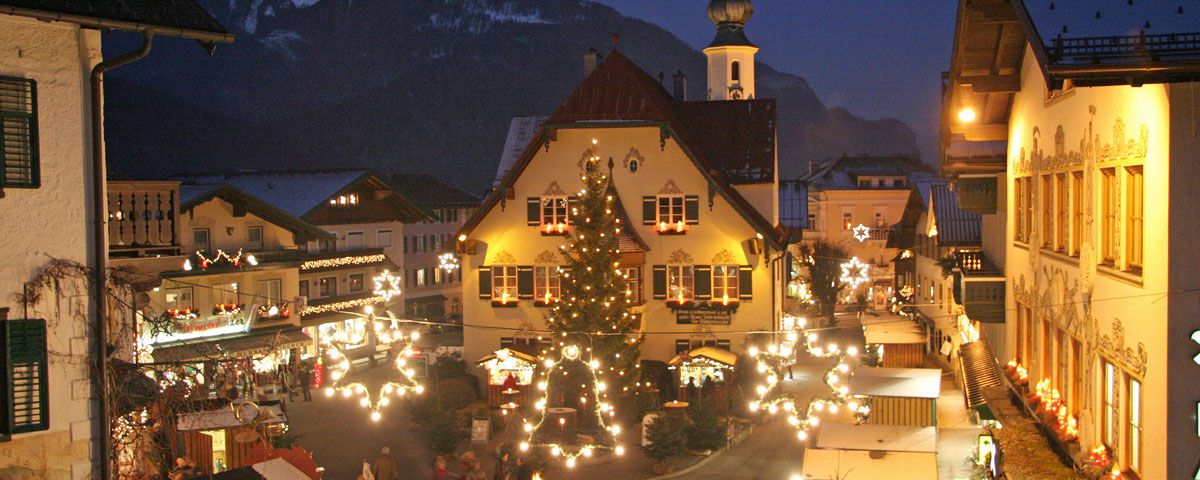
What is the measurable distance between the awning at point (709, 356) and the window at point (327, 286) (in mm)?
17295

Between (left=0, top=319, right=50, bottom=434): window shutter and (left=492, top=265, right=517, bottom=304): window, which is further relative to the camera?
(left=492, top=265, right=517, bottom=304): window

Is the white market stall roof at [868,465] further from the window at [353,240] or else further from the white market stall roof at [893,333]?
the window at [353,240]

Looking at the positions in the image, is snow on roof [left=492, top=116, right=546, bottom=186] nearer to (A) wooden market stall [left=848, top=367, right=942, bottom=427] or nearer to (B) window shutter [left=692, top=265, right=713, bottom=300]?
(B) window shutter [left=692, top=265, right=713, bottom=300]

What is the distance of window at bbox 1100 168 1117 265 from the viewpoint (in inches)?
548

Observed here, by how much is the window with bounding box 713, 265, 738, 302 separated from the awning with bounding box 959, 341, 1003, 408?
44.2ft

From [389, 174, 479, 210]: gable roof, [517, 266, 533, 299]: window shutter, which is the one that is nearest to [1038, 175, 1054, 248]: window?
[517, 266, 533, 299]: window shutter

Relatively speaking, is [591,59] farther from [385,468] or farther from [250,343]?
[385,468]

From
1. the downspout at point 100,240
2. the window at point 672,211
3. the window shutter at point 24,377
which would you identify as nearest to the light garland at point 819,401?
the window at point 672,211

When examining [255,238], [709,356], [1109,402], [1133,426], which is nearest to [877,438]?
[1109,402]

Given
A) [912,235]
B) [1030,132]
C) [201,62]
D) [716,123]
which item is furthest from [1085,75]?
[201,62]

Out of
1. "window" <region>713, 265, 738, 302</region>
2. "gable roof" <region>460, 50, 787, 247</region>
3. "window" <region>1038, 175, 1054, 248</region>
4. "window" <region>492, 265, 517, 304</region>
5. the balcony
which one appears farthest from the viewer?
"window" <region>492, 265, 517, 304</region>

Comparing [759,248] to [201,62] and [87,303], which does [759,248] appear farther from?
[201,62]

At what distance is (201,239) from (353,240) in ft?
48.2

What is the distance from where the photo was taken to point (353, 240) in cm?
5534
